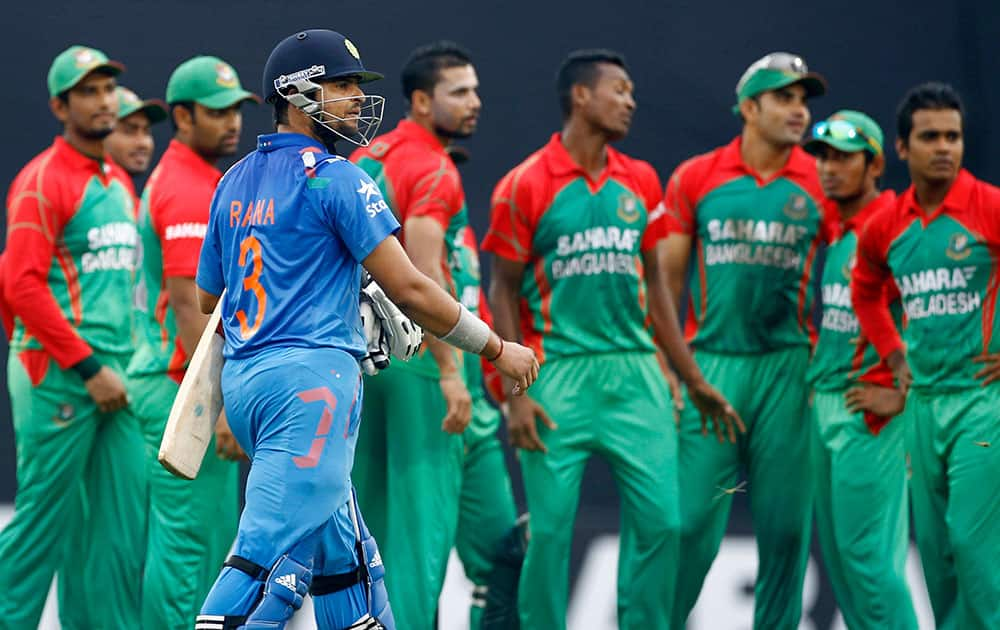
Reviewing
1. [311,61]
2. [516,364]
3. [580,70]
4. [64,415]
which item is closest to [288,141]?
[311,61]

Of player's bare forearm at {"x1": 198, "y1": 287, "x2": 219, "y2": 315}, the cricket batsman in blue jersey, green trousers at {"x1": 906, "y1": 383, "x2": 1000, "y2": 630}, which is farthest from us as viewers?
green trousers at {"x1": 906, "y1": 383, "x2": 1000, "y2": 630}

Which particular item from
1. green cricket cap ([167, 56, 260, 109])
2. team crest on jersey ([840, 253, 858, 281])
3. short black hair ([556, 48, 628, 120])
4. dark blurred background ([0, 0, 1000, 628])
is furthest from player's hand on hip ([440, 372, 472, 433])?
dark blurred background ([0, 0, 1000, 628])

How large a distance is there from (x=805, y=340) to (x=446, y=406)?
1.46 m

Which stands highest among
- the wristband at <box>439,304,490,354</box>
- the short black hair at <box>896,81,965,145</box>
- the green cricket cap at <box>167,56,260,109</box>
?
the green cricket cap at <box>167,56,260,109</box>

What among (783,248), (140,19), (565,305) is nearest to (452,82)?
(565,305)

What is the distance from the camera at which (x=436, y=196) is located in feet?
21.7

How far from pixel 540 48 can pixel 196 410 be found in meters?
4.16

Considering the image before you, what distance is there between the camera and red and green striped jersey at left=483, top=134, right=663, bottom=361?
6816 mm

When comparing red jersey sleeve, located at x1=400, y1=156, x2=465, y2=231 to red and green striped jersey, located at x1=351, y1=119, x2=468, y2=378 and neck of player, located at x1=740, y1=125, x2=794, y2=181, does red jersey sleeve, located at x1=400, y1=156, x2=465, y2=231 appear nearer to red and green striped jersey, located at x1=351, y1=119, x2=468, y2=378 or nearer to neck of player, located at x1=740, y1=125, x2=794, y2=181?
red and green striped jersey, located at x1=351, y1=119, x2=468, y2=378

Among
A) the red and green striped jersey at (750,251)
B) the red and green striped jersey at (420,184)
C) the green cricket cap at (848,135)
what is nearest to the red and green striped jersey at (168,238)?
the red and green striped jersey at (420,184)

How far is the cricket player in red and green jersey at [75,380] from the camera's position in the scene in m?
6.74

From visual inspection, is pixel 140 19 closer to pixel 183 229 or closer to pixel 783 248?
pixel 183 229

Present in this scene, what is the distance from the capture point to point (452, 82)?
23.3 feet

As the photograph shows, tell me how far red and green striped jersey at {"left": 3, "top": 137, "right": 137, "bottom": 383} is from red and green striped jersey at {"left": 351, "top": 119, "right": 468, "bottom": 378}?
98cm
